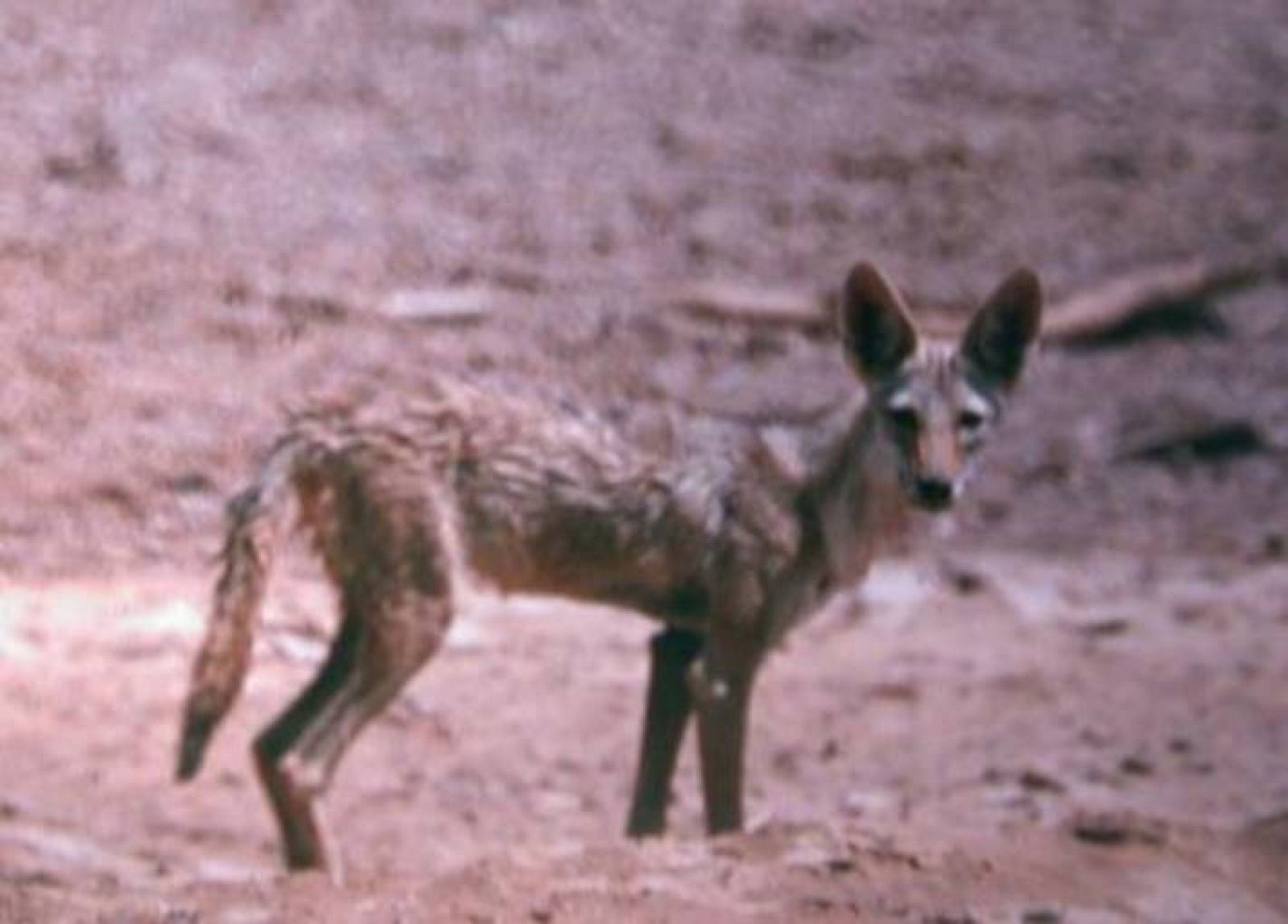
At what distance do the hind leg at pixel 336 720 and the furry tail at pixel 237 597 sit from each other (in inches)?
12.4

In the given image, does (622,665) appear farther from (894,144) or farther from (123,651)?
(894,144)

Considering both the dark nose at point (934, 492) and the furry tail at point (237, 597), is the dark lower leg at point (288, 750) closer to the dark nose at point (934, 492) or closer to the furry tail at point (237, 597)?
the furry tail at point (237, 597)

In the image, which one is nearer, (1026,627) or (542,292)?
(1026,627)

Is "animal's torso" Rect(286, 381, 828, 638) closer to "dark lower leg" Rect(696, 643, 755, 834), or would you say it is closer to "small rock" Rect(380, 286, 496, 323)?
"dark lower leg" Rect(696, 643, 755, 834)

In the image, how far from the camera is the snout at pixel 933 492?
28.9ft

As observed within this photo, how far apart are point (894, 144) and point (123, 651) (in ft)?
20.2

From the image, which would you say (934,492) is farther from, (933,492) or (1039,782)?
(1039,782)

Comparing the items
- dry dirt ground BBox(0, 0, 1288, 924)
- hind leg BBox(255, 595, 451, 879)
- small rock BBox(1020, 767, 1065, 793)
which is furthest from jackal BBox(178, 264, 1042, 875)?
small rock BBox(1020, 767, 1065, 793)

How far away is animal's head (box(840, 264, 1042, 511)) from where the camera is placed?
29.2 ft

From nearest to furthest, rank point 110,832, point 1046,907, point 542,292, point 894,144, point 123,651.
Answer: point 1046,907, point 110,832, point 123,651, point 542,292, point 894,144

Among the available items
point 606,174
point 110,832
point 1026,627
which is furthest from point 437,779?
point 606,174

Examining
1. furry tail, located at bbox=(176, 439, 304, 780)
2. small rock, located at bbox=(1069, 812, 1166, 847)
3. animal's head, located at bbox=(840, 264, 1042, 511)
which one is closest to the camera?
small rock, located at bbox=(1069, 812, 1166, 847)

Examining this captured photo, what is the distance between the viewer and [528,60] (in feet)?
52.3

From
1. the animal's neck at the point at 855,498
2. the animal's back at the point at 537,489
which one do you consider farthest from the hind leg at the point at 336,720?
the animal's neck at the point at 855,498
